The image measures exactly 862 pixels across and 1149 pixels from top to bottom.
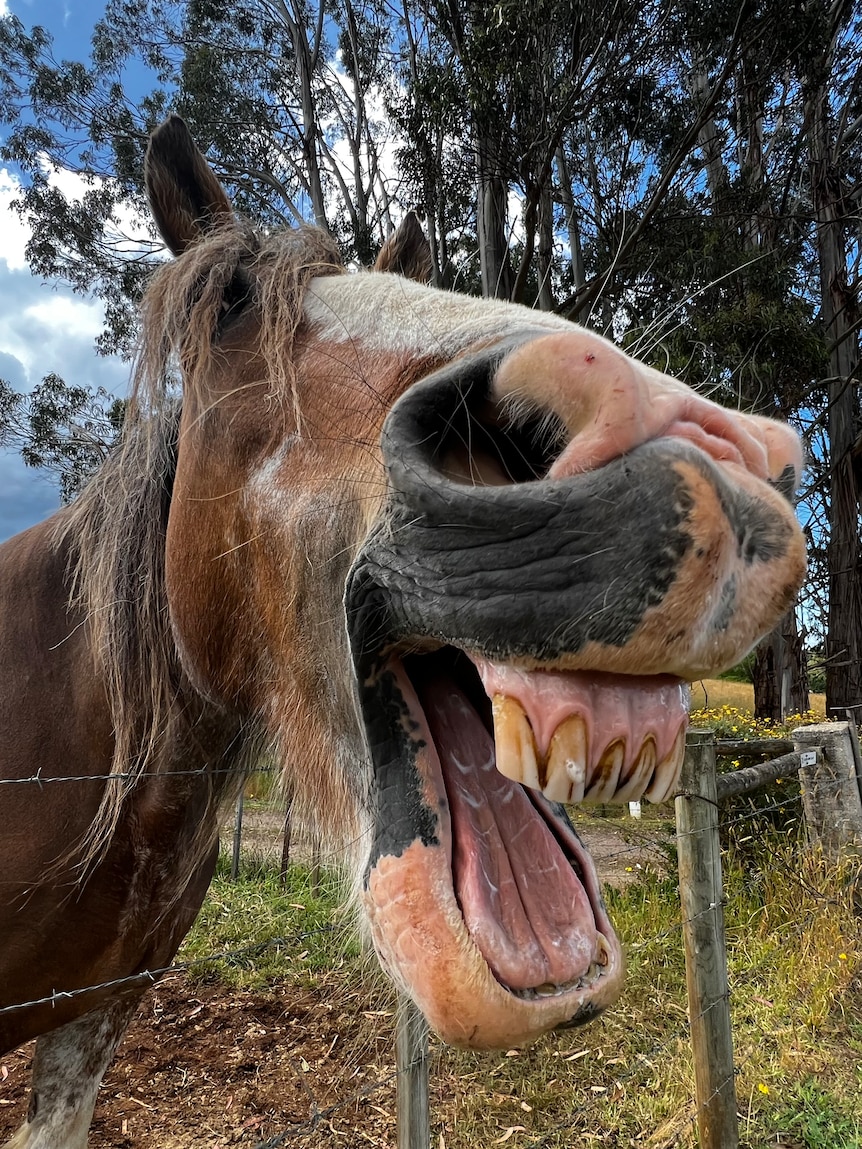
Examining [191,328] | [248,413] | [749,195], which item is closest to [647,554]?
[248,413]

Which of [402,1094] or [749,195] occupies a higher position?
[749,195]

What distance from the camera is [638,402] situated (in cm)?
86

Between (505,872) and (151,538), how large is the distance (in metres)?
1.08

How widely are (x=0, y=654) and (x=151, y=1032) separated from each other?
342 centimetres

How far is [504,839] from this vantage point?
3.71ft

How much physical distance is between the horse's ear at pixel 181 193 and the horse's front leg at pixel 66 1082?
6.84 feet

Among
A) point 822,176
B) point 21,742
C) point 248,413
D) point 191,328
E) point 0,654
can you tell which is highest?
point 822,176

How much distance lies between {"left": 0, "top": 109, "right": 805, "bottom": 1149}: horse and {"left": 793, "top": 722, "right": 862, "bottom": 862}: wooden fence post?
4.25 metres

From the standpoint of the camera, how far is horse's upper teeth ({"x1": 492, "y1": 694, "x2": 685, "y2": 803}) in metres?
0.84

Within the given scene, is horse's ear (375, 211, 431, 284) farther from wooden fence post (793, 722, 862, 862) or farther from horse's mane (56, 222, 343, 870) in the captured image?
wooden fence post (793, 722, 862, 862)

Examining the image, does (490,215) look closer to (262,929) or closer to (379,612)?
(262,929)

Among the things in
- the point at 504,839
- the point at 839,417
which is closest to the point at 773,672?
the point at 839,417

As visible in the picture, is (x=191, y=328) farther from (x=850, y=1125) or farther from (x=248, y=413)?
(x=850, y=1125)

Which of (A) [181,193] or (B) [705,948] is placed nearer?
(A) [181,193]
